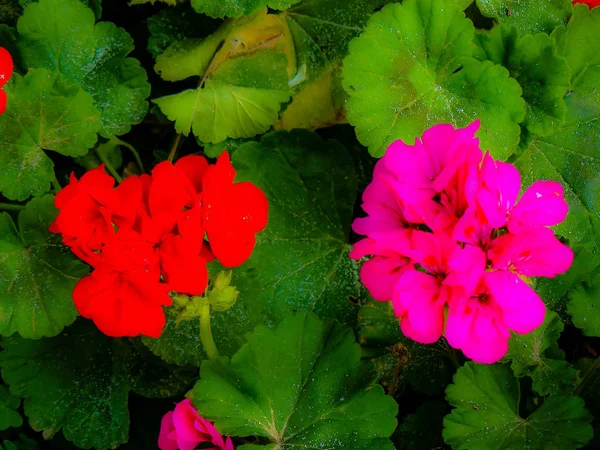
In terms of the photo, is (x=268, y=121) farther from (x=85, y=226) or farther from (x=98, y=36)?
(x=85, y=226)

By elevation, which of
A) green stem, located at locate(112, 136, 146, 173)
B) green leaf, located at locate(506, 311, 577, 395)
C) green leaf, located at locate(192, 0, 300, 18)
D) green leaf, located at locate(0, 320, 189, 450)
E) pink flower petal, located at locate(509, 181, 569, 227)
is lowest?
green leaf, located at locate(0, 320, 189, 450)

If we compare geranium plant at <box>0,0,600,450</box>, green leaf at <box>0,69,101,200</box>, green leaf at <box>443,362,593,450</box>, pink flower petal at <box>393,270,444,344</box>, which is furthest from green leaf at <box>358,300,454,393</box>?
green leaf at <box>0,69,101,200</box>

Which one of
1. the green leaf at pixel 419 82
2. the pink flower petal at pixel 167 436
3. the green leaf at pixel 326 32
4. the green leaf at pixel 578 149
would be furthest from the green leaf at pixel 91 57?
the green leaf at pixel 578 149

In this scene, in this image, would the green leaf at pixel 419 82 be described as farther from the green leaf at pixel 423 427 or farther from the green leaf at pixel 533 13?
the green leaf at pixel 423 427

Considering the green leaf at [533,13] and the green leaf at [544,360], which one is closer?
the green leaf at [544,360]

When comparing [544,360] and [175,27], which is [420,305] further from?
[175,27]

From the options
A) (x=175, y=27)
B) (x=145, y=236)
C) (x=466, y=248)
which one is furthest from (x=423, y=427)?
(x=175, y=27)

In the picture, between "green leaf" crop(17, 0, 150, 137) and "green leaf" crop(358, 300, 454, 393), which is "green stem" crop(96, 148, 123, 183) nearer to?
"green leaf" crop(17, 0, 150, 137)
